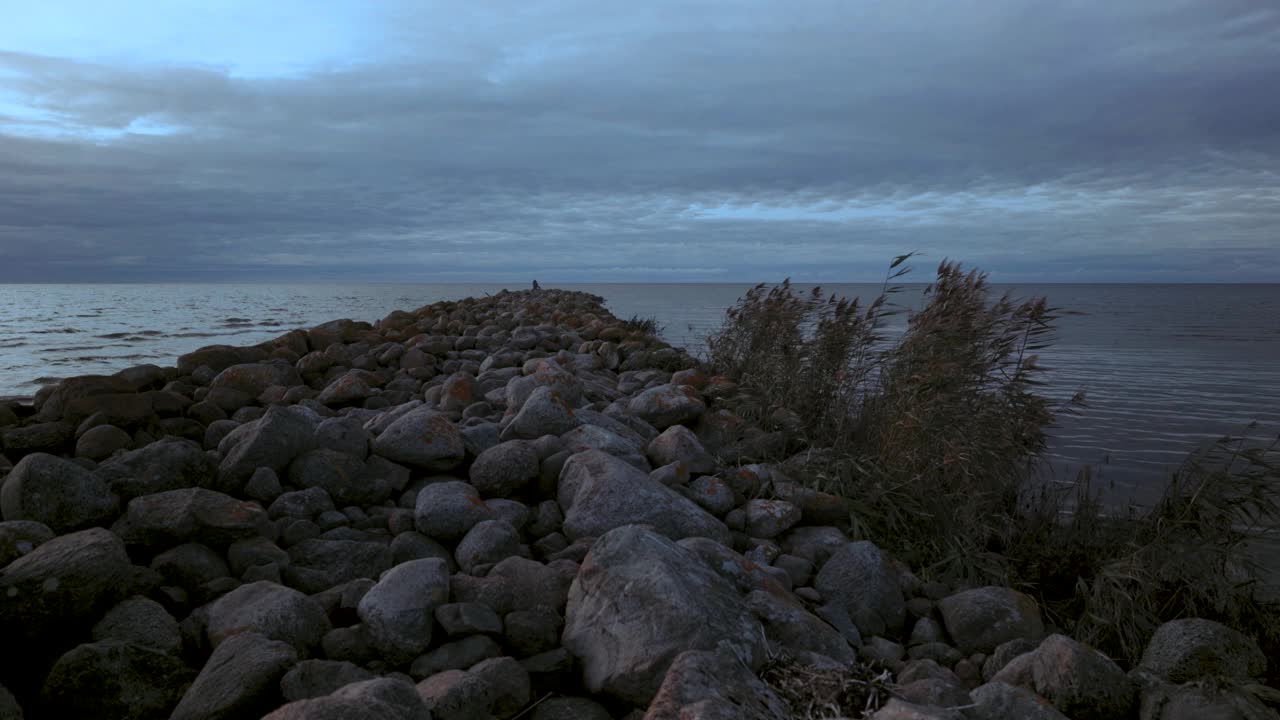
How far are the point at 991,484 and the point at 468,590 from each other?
13.7 feet

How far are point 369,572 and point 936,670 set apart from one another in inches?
102

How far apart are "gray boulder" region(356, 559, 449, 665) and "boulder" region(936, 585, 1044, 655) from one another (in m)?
2.58

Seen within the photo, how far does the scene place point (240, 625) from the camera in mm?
2723

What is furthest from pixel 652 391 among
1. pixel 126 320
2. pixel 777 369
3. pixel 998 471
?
pixel 126 320

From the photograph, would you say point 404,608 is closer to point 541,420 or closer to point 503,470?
point 503,470

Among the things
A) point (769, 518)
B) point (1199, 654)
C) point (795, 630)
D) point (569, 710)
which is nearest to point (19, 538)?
point (569, 710)

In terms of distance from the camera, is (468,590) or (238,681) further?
(468,590)

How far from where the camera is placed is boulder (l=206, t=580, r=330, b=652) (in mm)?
2699

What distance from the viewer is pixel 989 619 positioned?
3686 millimetres

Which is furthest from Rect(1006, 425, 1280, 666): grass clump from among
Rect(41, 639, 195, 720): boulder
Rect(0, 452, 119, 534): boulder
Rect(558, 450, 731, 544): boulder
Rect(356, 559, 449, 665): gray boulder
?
Rect(0, 452, 119, 534): boulder

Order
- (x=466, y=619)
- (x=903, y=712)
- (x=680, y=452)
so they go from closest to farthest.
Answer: (x=903, y=712), (x=466, y=619), (x=680, y=452)

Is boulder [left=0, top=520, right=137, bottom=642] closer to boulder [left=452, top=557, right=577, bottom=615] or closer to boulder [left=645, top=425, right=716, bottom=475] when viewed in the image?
boulder [left=452, top=557, right=577, bottom=615]

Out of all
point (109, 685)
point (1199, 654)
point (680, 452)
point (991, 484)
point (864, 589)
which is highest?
point (680, 452)

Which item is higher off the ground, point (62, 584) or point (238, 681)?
point (62, 584)
